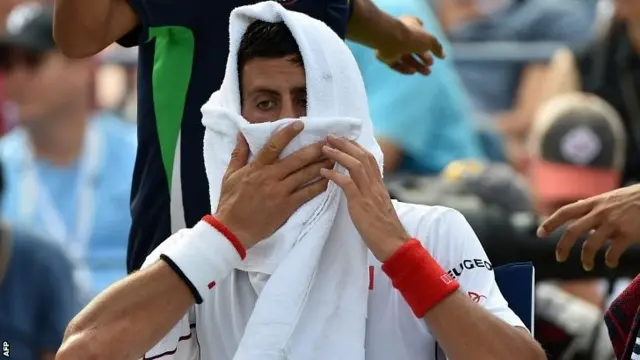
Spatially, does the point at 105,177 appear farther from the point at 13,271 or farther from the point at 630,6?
the point at 630,6

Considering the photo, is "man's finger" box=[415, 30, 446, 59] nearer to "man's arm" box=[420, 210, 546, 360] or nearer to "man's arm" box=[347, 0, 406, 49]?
"man's arm" box=[347, 0, 406, 49]

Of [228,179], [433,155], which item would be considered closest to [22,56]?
[433,155]

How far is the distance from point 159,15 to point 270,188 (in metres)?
0.70

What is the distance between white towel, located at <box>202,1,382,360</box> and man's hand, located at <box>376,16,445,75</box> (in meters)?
0.90

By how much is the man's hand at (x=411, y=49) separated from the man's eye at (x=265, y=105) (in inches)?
37.5

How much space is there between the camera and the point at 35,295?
5.14m

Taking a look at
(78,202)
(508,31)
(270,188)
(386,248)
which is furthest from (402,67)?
(508,31)

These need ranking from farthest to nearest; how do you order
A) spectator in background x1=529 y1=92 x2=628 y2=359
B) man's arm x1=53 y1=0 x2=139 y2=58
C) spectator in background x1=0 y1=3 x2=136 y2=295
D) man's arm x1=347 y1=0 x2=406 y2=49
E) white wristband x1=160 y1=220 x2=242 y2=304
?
spectator in background x1=0 y1=3 x2=136 y2=295, spectator in background x1=529 y1=92 x2=628 y2=359, man's arm x1=347 y1=0 x2=406 y2=49, man's arm x1=53 y1=0 x2=139 y2=58, white wristband x1=160 y1=220 x2=242 y2=304

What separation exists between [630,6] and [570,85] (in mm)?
786

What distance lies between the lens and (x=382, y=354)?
3.05 meters

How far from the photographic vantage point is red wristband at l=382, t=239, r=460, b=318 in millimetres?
2914

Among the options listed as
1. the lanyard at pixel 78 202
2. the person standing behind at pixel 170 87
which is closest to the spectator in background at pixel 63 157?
the lanyard at pixel 78 202

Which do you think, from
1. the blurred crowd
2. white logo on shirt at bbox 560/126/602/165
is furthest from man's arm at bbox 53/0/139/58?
white logo on shirt at bbox 560/126/602/165

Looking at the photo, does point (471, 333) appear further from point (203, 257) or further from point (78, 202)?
point (78, 202)
